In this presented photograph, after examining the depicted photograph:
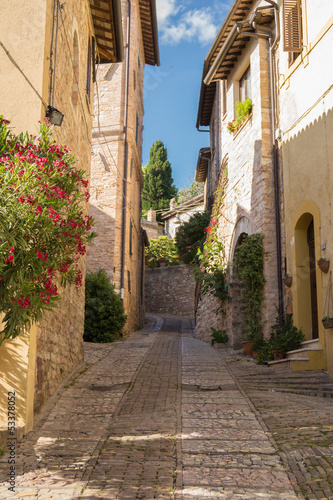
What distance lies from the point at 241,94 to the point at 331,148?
6.26m

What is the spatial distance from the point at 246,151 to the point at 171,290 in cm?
1805

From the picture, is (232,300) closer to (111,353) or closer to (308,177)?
(111,353)

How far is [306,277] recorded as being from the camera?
943 cm

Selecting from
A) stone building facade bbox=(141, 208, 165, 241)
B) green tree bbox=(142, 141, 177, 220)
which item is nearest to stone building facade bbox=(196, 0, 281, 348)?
stone building facade bbox=(141, 208, 165, 241)

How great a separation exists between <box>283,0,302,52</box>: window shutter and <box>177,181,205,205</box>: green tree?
93.4 feet

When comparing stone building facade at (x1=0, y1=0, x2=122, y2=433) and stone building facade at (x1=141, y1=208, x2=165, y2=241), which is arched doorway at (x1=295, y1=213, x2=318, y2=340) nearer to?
stone building facade at (x1=0, y1=0, x2=122, y2=433)

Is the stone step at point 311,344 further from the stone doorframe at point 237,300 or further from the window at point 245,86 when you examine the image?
the window at point 245,86

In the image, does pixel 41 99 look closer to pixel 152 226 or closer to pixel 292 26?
pixel 292 26

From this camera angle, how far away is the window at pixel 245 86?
13084 millimetres

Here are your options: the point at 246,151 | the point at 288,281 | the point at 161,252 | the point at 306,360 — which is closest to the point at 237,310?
the point at 288,281

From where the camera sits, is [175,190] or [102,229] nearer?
[102,229]

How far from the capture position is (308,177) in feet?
29.6

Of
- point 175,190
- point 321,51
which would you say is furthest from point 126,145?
point 175,190

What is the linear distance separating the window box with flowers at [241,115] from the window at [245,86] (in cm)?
29
